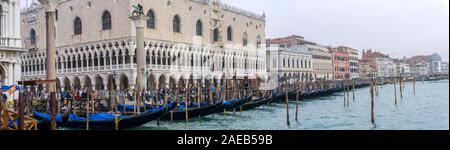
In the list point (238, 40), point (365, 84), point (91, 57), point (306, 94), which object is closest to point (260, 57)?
point (238, 40)

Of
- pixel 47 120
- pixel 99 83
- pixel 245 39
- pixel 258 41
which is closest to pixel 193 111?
pixel 47 120

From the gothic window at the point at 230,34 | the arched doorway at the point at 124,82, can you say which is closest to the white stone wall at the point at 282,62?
the gothic window at the point at 230,34

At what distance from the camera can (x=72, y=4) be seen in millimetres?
22938

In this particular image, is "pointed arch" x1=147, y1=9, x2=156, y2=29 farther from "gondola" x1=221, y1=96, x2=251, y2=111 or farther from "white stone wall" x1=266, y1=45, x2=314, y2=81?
"white stone wall" x1=266, y1=45, x2=314, y2=81

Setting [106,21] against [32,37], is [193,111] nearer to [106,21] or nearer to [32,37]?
[106,21]

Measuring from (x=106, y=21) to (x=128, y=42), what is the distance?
191cm

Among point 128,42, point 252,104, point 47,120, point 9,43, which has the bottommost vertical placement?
point 252,104

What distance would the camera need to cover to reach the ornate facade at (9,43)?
41.3 ft

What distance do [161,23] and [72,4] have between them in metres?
4.50

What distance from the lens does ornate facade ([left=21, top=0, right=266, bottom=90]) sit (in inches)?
827

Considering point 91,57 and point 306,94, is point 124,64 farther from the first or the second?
point 306,94

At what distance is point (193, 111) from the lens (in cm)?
1410

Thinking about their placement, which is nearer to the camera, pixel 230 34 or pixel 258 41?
pixel 230 34

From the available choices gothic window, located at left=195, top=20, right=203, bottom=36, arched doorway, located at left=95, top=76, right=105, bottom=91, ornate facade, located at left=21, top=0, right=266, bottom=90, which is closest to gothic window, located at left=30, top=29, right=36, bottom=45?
ornate facade, located at left=21, top=0, right=266, bottom=90
